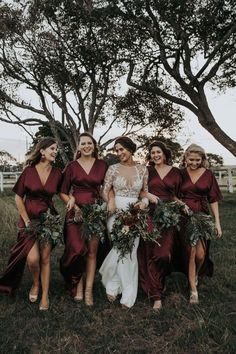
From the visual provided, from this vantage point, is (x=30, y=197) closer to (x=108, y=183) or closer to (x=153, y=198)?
(x=108, y=183)

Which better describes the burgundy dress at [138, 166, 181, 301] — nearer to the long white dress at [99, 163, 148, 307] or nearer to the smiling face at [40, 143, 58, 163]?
the long white dress at [99, 163, 148, 307]

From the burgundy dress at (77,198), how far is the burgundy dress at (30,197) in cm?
19

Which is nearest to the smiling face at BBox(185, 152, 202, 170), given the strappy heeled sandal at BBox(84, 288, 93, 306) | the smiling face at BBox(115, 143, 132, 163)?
the smiling face at BBox(115, 143, 132, 163)

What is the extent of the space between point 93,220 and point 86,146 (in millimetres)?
1010

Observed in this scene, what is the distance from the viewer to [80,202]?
6.12 metres

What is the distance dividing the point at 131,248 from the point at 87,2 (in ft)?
41.7

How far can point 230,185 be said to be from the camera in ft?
84.7

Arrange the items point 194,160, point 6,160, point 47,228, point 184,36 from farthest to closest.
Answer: point 6,160 → point 184,36 → point 194,160 → point 47,228

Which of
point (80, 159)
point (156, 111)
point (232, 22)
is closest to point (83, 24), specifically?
point (232, 22)

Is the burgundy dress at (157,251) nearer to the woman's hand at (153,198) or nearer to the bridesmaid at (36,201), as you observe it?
the woman's hand at (153,198)

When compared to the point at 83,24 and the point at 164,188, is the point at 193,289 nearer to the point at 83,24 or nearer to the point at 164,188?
the point at 164,188

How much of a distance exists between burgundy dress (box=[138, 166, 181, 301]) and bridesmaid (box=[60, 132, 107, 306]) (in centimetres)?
67

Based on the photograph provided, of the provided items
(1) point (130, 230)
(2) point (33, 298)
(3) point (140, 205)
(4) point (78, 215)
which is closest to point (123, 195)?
(3) point (140, 205)

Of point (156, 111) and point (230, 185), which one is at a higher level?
point (156, 111)
